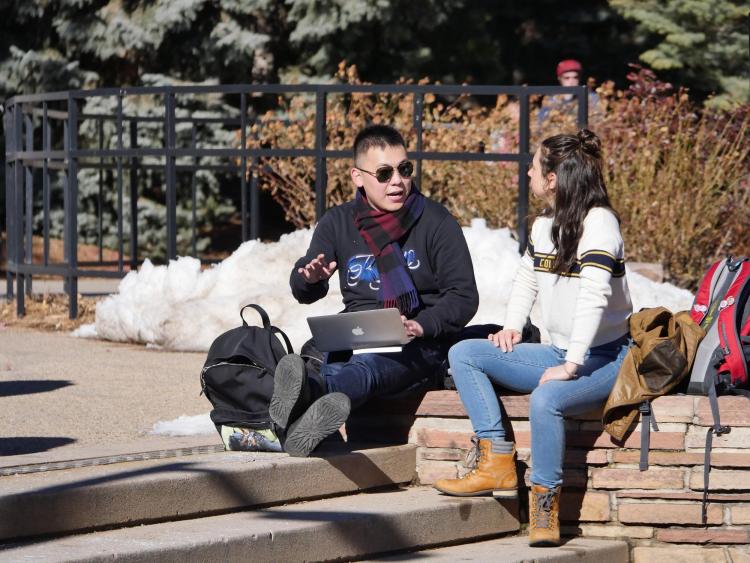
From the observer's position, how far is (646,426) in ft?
16.4

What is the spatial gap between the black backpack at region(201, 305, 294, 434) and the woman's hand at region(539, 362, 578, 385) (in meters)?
0.98

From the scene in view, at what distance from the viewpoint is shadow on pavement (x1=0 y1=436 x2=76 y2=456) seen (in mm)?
5324

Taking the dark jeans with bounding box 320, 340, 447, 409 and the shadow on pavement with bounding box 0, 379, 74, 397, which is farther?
the shadow on pavement with bounding box 0, 379, 74, 397

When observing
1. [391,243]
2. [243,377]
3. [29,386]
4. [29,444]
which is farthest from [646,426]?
[29,386]

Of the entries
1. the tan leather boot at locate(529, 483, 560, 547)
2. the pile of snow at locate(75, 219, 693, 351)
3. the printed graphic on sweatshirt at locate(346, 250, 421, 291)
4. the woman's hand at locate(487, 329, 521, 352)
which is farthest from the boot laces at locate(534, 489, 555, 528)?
the pile of snow at locate(75, 219, 693, 351)

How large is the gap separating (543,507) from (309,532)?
0.89 metres

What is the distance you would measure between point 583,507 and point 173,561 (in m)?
1.78

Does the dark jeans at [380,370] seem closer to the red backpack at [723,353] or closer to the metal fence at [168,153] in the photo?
the red backpack at [723,353]

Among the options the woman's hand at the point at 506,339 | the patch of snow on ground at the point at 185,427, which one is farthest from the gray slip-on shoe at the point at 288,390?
the patch of snow on ground at the point at 185,427

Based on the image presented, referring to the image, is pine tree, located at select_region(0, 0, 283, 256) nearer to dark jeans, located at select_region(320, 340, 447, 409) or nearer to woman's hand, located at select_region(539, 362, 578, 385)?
dark jeans, located at select_region(320, 340, 447, 409)

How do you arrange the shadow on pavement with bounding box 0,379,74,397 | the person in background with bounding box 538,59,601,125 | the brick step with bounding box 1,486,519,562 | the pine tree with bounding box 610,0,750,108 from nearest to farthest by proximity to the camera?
1. the brick step with bounding box 1,486,519,562
2. the shadow on pavement with bounding box 0,379,74,397
3. the person in background with bounding box 538,59,601,125
4. the pine tree with bounding box 610,0,750,108

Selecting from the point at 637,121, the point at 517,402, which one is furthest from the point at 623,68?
the point at 517,402

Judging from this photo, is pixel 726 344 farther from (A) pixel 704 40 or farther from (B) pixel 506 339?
(A) pixel 704 40

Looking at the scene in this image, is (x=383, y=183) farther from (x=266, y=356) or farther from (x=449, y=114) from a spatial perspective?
(x=449, y=114)
